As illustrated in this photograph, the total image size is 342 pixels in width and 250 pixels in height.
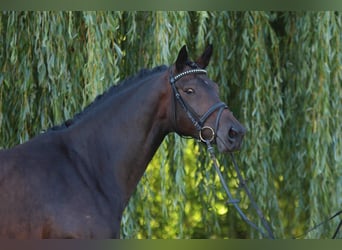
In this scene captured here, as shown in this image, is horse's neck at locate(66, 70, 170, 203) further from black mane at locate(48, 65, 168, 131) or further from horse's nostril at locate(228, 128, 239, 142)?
horse's nostril at locate(228, 128, 239, 142)

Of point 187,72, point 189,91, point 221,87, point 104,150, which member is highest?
point 221,87

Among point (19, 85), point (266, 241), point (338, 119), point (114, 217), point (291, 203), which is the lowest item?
point (266, 241)

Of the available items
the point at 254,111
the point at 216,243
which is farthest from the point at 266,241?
the point at 254,111

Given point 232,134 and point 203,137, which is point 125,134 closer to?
point 203,137

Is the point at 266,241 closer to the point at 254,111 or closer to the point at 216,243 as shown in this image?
the point at 216,243

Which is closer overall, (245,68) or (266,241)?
(266,241)

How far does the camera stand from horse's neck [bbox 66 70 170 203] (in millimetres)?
3930

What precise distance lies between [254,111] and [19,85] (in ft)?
5.38

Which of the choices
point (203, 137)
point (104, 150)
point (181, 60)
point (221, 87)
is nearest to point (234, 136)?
point (203, 137)

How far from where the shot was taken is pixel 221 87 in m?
5.91

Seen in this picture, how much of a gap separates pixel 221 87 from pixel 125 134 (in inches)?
80.0

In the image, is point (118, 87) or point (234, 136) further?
point (118, 87)

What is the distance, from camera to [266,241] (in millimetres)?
3291

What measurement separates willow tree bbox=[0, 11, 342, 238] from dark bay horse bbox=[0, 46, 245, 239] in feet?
4.24
